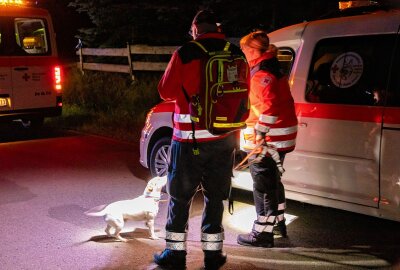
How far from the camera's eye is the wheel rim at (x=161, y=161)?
20.9 ft

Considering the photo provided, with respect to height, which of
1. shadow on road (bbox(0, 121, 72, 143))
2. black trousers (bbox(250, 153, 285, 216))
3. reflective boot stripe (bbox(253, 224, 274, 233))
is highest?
black trousers (bbox(250, 153, 285, 216))

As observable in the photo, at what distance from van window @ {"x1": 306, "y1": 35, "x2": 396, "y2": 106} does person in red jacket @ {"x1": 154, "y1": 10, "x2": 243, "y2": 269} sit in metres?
1.33

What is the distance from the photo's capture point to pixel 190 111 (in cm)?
396

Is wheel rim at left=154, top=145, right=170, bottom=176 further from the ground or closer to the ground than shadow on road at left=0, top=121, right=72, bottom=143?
further from the ground

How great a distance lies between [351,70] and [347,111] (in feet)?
1.25

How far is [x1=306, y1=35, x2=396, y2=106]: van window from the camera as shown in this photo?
4652mm

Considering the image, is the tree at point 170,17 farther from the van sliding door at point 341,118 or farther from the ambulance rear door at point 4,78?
the van sliding door at point 341,118

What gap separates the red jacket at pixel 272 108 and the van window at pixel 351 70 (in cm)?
57

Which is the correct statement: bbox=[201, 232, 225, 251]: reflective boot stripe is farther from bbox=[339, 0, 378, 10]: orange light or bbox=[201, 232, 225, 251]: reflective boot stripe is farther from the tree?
the tree

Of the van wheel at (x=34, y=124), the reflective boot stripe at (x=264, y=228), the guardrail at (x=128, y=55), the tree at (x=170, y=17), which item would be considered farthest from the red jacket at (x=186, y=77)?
the guardrail at (x=128, y=55)

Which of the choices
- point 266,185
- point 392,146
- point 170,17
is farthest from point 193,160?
point 170,17

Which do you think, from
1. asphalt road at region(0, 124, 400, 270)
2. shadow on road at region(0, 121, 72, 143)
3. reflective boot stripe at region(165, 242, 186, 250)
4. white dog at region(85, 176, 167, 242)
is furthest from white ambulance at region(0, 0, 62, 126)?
reflective boot stripe at region(165, 242, 186, 250)

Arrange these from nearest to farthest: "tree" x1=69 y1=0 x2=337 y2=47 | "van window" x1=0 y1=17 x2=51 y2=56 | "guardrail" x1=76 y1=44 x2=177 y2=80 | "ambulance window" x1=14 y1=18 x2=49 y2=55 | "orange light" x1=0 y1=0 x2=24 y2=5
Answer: "van window" x1=0 y1=17 x2=51 y2=56
"orange light" x1=0 y1=0 x2=24 y2=5
"ambulance window" x1=14 y1=18 x2=49 y2=55
"tree" x1=69 y1=0 x2=337 y2=47
"guardrail" x1=76 y1=44 x2=177 y2=80

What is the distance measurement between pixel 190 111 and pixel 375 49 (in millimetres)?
1864
